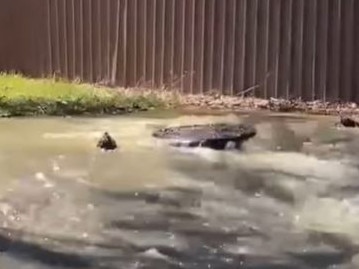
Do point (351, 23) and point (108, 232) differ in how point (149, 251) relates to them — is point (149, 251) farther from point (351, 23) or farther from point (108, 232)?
point (351, 23)

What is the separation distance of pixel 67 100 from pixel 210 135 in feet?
9.00

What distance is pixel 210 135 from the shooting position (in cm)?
1004

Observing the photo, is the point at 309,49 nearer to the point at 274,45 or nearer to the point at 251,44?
the point at 274,45

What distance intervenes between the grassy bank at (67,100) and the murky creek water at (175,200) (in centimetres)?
96

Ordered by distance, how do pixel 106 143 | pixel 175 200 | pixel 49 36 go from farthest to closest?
pixel 49 36 → pixel 106 143 → pixel 175 200

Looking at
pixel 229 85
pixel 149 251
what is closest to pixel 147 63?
pixel 229 85

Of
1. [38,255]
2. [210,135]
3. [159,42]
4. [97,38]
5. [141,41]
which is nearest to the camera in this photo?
[38,255]

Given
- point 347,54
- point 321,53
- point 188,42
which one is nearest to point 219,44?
→ point 188,42

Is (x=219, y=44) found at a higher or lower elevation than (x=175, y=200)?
higher

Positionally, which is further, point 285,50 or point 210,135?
point 285,50

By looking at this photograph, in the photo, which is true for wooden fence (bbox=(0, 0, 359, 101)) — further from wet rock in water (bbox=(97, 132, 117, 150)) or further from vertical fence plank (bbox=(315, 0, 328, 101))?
wet rock in water (bbox=(97, 132, 117, 150))

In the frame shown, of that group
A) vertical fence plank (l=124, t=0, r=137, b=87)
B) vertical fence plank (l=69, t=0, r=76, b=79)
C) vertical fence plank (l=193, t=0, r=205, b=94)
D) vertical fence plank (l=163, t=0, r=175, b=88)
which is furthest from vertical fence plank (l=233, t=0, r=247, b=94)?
vertical fence plank (l=69, t=0, r=76, b=79)

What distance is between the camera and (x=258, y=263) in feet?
20.4

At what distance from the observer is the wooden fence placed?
40.0 feet
